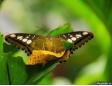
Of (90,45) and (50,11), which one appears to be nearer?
(90,45)

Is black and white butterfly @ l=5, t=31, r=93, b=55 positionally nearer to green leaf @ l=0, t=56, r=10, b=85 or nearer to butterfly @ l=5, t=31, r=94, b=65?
butterfly @ l=5, t=31, r=94, b=65

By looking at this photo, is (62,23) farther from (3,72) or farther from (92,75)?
(3,72)

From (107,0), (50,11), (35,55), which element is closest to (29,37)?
(35,55)

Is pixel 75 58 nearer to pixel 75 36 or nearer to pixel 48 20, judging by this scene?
pixel 48 20

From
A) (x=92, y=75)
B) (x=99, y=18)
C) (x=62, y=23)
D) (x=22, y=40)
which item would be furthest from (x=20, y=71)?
(x=62, y=23)

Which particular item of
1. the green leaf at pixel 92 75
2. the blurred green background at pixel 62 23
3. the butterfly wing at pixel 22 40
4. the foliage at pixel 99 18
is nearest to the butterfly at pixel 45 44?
the butterfly wing at pixel 22 40

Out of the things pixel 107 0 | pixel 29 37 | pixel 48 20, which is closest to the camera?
pixel 29 37
